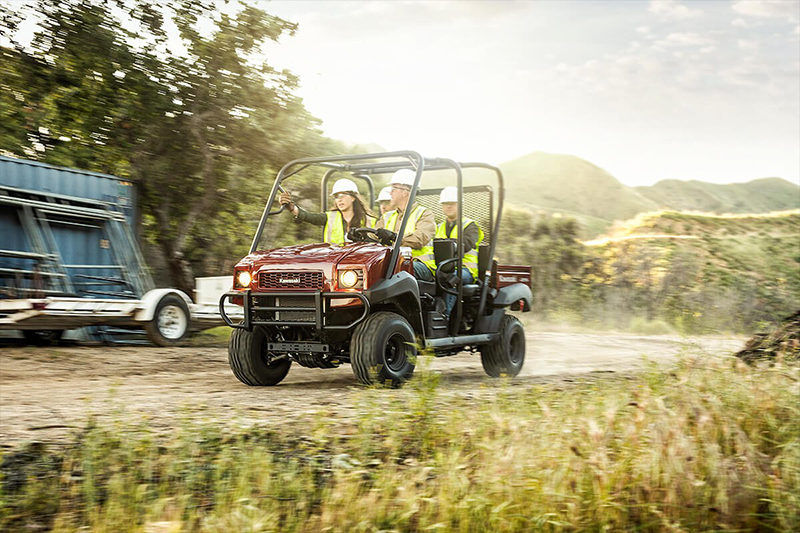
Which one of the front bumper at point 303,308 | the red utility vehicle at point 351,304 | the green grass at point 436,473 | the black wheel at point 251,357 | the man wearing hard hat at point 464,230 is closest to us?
the green grass at point 436,473

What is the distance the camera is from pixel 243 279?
7879 millimetres

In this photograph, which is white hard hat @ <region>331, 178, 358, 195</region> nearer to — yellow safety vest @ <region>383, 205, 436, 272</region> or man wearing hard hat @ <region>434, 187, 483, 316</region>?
yellow safety vest @ <region>383, 205, 436, 272</region>

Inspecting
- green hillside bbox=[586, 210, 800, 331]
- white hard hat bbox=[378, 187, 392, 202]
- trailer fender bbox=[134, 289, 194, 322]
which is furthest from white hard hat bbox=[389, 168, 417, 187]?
green hillside bbox=[586, 210, 800, 331]

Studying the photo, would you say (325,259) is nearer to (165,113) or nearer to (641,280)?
(165,113)

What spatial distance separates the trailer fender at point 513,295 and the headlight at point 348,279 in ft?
8.35

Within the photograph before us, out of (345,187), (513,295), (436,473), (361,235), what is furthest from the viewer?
(513,295)

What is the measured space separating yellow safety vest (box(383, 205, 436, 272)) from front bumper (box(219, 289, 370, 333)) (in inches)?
41.0

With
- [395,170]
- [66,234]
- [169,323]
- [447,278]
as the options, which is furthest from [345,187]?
[66,234]

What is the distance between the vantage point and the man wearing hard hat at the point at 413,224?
8.18 m

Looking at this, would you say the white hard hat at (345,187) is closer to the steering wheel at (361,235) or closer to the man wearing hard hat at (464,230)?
the steering wheel at (361,235)

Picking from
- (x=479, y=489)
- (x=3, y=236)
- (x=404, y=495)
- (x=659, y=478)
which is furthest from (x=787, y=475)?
(x=3, y=236)

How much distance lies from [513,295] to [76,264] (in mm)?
7159

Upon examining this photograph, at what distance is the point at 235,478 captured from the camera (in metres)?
4.36

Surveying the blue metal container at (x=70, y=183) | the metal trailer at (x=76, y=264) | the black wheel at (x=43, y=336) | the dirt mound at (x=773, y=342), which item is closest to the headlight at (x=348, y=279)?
the dirt mound at (x=773, y=342)
